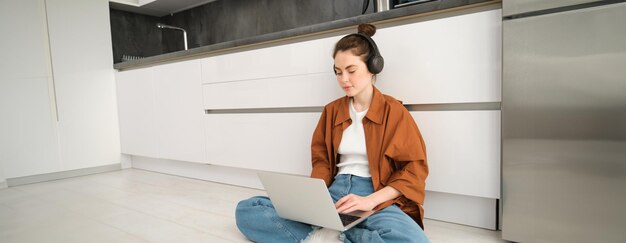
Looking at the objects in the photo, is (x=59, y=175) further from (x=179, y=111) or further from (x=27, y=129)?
(x=179, y=111)

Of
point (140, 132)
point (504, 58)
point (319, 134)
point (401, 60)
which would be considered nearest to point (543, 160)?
point (504, 58)

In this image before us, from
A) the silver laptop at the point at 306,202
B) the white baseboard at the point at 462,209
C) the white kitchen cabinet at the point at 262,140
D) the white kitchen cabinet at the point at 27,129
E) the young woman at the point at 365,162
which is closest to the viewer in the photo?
the silver laptop at the point at 306,202

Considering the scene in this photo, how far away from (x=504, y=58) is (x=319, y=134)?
66 centimetres

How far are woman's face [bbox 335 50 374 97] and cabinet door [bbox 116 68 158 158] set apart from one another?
181 centimetres

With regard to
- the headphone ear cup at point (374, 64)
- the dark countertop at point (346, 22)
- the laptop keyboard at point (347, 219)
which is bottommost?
the laptop keyboard at point (347, 219)

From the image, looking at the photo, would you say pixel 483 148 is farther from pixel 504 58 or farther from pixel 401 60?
pixel 401 60

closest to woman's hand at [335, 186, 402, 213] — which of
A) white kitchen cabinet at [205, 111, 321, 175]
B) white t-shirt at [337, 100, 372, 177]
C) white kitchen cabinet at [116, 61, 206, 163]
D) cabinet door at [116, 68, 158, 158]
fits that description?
white t-shirt at [337, 100, 372, 177]

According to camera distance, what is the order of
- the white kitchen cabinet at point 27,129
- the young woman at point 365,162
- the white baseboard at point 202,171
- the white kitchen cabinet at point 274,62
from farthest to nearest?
the white kitchen cabinet at point 27,129 → the white baseboard at point 202,171 → the white kitchen cabinet at point 274,62 → the young woman at point 365,162

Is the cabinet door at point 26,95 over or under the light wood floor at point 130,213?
over

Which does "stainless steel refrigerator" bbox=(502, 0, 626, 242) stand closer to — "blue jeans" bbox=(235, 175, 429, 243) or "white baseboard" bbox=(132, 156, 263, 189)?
"blue jeans" bbox=(235, 175, 429, 243)

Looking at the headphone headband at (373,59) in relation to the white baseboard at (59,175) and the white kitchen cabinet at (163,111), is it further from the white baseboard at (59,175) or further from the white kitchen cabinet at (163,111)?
the white baseboard at (59,175)

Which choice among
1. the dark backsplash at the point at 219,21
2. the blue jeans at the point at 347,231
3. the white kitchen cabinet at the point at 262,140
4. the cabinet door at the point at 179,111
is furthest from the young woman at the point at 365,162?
the cabinet door at the point at 179,111

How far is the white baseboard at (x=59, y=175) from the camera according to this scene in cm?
240

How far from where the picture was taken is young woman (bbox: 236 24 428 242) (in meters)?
1.08
